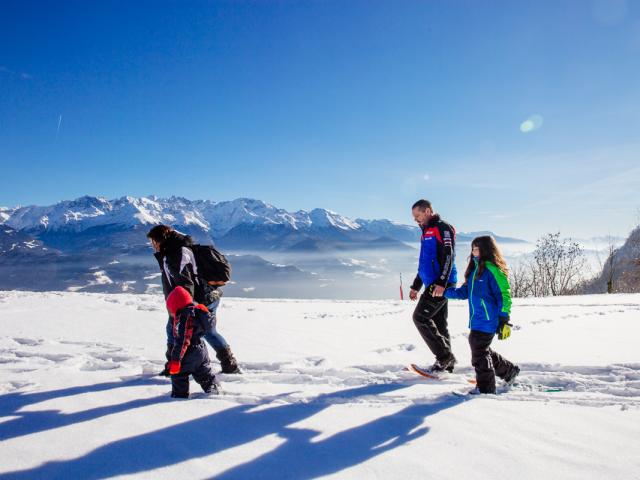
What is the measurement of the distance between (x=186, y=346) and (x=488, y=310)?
3.29 metres

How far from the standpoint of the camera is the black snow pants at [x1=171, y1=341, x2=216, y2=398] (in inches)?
153

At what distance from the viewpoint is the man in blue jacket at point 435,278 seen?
484cm

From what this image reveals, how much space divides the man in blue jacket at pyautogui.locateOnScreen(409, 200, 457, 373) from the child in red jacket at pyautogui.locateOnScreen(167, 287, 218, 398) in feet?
8.66

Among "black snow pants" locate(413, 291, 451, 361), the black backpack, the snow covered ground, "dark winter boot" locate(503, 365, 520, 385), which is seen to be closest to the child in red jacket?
the snow covered ground

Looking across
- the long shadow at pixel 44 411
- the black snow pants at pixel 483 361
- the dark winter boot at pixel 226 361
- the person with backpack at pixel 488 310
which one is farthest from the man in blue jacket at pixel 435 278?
the long shadow at pixel 44 411

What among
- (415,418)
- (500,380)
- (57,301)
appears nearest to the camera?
(415,418)

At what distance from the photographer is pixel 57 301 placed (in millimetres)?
10961

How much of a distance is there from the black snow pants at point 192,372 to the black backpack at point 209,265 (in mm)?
776

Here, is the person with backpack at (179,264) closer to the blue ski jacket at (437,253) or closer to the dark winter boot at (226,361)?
the dark winter boot at (226,361)

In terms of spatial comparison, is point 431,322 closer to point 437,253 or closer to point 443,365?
point 443,365

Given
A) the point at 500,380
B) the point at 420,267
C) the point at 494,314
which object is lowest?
the point at 500,380

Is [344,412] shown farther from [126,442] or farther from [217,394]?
[126,442]

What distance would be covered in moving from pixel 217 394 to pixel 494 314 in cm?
316

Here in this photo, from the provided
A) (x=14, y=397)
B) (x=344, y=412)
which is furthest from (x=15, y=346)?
(x=344, y=412)
